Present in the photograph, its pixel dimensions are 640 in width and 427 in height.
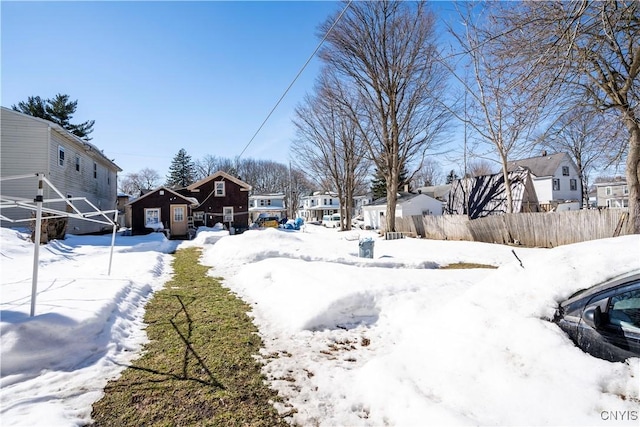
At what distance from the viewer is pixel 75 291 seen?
5.62 meters

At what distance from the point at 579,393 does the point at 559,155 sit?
144 ft

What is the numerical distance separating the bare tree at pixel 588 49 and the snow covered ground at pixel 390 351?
141 inches

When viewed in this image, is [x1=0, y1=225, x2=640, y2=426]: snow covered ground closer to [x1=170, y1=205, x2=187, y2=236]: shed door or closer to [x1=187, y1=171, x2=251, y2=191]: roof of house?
[x1=170, y1=205, x2=187, y2=236]: shed door

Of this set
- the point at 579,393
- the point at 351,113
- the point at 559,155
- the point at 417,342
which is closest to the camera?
the point at 579,393

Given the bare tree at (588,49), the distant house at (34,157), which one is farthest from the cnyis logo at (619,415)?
the distant house at (34,157)

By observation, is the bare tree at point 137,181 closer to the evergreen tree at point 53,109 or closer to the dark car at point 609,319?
the evergreen tree at point 53,109

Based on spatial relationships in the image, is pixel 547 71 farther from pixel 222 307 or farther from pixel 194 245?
pixel 194 245

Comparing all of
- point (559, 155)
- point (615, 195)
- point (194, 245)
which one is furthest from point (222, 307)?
point (615, 195)

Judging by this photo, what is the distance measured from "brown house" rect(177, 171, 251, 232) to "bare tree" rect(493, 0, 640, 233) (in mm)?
27839

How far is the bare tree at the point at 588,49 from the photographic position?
488 centimetres

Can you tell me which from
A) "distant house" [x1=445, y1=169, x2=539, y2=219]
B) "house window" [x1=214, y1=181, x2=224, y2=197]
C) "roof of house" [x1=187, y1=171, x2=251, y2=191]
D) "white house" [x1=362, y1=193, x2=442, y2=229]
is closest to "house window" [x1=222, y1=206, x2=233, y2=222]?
"house window" [x1=214, y1=181, x2=224, y2=197]

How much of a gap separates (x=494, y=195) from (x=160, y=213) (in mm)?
26695

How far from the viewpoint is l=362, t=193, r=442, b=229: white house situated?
36438 millimetres

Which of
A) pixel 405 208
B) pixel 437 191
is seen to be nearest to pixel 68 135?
pixel 405 208
